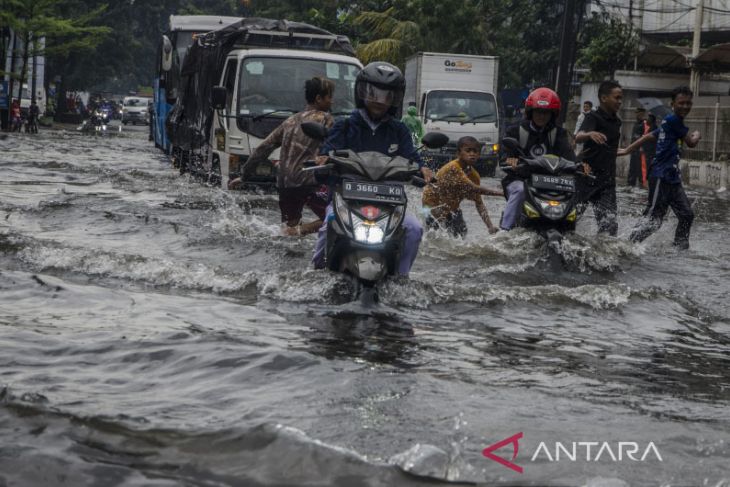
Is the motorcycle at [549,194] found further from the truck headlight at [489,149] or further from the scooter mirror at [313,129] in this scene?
the truck headlight at [489,149]

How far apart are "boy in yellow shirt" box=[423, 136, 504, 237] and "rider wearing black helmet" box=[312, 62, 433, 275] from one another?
2.43m

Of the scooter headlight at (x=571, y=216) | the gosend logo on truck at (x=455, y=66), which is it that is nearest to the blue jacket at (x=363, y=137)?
the scooter headlight at (x=571, y=216)

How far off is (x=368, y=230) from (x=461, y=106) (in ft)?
68.5

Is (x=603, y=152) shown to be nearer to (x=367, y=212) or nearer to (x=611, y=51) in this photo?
(x=367, y=212)

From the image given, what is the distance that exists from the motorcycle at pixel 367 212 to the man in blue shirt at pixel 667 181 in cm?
465

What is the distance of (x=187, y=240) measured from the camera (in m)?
10.6

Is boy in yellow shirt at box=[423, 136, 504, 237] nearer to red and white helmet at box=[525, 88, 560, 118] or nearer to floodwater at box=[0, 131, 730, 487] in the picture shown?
floodwater at box=[0, 131, 730, 487]

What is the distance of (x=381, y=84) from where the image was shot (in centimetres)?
719

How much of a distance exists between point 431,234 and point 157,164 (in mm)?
15213

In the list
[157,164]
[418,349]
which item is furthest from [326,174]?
[157,164]

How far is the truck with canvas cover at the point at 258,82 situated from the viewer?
14539 millimetres

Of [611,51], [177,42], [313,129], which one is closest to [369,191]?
[313,129]

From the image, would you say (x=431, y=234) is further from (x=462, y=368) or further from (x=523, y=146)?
(x=462, y=368)

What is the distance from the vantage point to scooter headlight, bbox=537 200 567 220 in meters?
9.31
